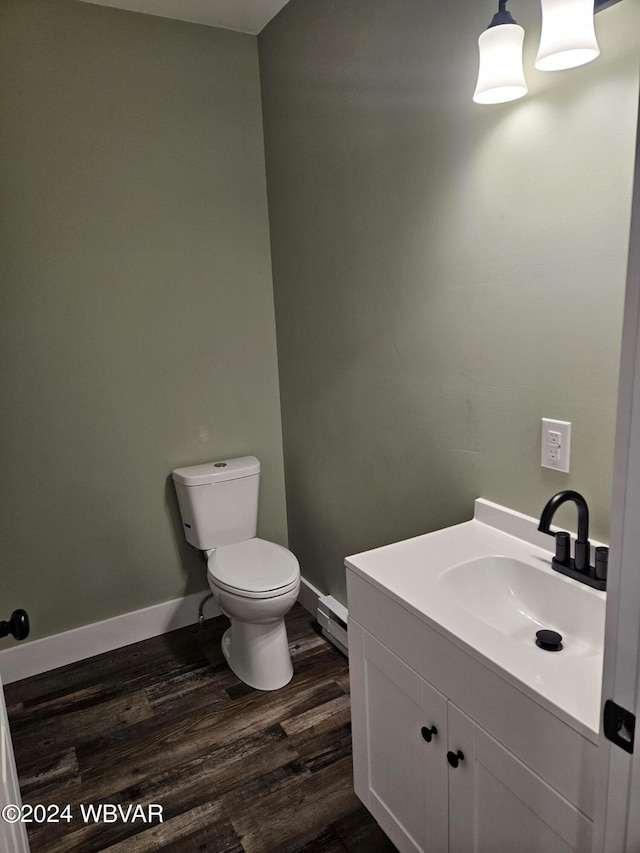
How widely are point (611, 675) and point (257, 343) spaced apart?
2.31 m

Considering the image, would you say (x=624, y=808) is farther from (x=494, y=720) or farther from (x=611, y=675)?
(x=494, y=720)

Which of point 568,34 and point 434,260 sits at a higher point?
point 568,34

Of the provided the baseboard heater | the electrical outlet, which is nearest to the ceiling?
the electrical outlet

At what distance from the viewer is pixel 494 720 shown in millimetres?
1103

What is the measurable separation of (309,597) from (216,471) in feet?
2.54

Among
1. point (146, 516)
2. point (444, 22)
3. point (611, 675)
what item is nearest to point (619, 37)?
point (444, 22)

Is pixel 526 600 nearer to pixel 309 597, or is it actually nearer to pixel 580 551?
pixel 580 551

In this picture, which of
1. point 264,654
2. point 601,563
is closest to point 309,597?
point 264,654

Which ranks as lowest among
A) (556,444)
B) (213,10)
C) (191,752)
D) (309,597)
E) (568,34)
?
(191,752)

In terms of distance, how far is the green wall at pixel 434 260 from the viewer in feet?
4.40

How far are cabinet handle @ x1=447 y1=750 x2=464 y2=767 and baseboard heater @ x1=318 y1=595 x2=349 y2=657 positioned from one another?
1.24m

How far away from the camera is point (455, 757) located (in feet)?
3.99

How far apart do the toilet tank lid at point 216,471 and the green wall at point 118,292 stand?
0.31 ft

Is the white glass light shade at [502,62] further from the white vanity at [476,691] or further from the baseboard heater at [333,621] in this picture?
the baseboard heater at [333,621]
